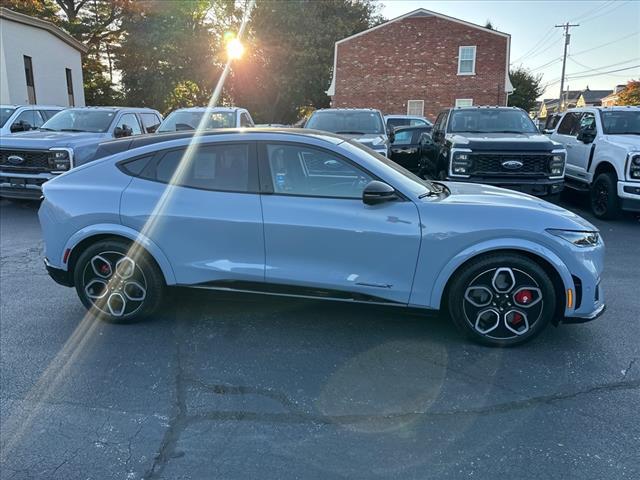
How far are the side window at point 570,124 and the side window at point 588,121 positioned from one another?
20 centimetres

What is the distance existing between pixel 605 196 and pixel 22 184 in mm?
10223

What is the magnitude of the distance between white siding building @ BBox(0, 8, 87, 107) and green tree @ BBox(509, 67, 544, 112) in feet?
108

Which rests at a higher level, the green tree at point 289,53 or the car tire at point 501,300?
the green tree at point 289,53

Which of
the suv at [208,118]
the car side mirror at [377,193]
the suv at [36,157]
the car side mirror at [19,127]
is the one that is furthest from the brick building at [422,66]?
the car side mirror at [377,193]

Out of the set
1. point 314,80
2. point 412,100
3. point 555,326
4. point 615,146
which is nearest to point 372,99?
point 412,100

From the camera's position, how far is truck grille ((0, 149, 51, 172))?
28.6 ft

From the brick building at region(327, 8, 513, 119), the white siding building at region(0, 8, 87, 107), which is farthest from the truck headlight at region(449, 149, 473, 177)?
the brick building at region(327, 8, 513, 119)

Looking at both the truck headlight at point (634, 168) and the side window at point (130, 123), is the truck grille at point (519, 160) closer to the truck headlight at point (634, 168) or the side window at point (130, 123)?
the truck headlight at point (634, 168)

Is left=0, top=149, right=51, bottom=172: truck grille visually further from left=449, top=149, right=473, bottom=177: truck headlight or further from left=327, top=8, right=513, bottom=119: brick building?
left=327, top=8, right=513, bottom=119: brick building

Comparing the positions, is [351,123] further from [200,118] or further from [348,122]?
[200,118]

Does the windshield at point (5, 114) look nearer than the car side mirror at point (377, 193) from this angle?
No

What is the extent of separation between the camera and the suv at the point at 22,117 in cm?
1130

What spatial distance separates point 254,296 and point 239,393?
0.97m

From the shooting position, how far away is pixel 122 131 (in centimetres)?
991
